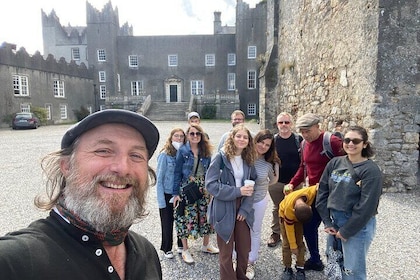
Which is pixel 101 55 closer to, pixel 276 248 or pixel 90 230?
pixel 276 248

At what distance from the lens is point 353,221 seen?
2.70 metres

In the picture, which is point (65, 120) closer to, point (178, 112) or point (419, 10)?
point (178, 112)

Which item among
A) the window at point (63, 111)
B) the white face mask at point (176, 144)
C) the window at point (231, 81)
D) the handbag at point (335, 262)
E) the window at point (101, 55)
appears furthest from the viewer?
the window at point (101, 55)

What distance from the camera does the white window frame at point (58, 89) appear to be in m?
33.1

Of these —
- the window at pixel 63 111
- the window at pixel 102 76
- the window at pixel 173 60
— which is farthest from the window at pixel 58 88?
the window at pixel 173 60

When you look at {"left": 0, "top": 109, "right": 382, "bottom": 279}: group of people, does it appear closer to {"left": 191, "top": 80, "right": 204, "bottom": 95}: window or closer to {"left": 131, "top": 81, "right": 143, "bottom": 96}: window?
{"left": 191, "top": 80, "right": 204, "bottom": 95}: window

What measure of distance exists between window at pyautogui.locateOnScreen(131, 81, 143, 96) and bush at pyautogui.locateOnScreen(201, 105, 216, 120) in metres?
10.9

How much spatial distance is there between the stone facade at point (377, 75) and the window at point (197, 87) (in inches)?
1232

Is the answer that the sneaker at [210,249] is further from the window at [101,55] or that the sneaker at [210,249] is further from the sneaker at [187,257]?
the window at [101,55]

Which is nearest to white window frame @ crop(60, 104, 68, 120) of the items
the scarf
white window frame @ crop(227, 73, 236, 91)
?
white window frame @ crop(227, 73, 236, 91)

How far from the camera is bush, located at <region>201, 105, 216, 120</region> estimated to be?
110ft

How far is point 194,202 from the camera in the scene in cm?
399

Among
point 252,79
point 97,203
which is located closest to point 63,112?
point 252,79

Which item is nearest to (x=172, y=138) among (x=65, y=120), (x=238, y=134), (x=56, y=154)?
(x=238, y=134)
